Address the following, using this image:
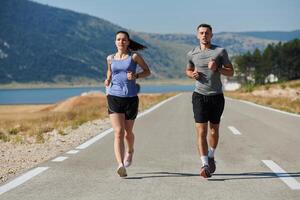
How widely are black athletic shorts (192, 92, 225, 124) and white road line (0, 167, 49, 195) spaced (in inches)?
97.6

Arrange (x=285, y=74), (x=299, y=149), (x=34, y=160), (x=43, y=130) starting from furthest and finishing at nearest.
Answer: (x=285, y=74) → (x=43, y=130) → (x=299, y=149) → (x=34, y=160)

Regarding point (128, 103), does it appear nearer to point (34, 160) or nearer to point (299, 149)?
point (34, 160)

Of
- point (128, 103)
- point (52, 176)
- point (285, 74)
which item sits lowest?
point (285, 74)

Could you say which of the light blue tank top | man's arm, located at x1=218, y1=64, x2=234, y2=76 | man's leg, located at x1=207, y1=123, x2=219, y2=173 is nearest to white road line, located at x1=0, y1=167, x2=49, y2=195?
the light blue tank top

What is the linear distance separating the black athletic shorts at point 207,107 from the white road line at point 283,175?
1.22 meters

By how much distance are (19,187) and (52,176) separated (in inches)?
33.4

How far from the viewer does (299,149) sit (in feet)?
34.1

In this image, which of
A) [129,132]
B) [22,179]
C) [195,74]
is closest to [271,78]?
[129,132]

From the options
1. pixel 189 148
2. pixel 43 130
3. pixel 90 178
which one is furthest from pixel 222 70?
pixel 43 130

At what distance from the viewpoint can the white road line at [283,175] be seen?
666 centimetres

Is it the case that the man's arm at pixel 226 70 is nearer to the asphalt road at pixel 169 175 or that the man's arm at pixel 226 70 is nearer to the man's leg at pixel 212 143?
the man's leg at pixel 212 143

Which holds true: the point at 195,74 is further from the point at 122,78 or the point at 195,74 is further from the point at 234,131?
the point at 234,131

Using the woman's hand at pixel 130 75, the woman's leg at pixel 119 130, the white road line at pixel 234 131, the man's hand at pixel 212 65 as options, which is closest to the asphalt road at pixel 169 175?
the woman's leg at pixel 119 130

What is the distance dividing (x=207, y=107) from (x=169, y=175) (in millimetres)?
1122
